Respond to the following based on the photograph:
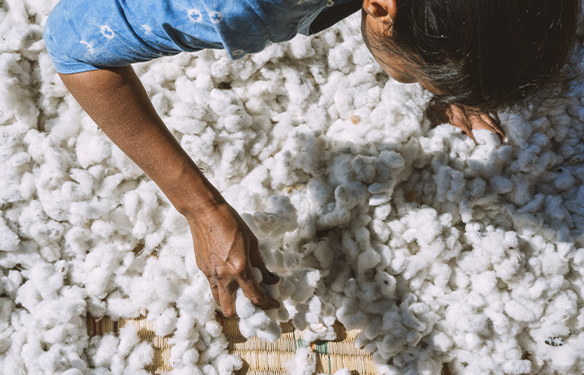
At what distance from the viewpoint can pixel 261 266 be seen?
2.59 feet

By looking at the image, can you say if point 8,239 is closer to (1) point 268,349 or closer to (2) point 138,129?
(2) point 138,129

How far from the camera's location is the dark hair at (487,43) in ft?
1.72

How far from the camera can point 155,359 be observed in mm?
950

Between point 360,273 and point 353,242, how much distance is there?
0.21 ft

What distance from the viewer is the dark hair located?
52cm

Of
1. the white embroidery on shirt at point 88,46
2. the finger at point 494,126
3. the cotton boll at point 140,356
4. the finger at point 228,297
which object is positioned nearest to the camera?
the white embroidery on shirt at point 88,46

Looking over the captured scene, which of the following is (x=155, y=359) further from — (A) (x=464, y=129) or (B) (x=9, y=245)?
(A) (x=464, y=129)

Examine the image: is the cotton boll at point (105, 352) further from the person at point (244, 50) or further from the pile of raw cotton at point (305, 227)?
the person at point (244, 50)

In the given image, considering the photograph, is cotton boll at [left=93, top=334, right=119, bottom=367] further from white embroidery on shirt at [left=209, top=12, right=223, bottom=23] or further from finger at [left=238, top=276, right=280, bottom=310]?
white embroidery on shirt at [left=209, top=12, right=223, bottom=23]

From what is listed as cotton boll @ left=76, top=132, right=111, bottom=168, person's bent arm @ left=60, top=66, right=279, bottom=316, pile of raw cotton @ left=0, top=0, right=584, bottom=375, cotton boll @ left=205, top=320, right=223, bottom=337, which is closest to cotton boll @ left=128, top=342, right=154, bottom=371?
pile of raw cotton @ left=0, top=0, right=584, bottom=375

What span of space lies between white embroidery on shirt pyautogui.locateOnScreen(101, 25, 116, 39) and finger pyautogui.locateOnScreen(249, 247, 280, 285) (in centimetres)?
38

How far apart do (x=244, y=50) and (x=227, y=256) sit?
31 centimetres

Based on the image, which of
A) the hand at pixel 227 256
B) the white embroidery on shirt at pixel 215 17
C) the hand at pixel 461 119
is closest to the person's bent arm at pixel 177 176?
the hand at pixel 227 256

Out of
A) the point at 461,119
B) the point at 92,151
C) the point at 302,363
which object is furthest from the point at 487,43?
the point at 92,151
